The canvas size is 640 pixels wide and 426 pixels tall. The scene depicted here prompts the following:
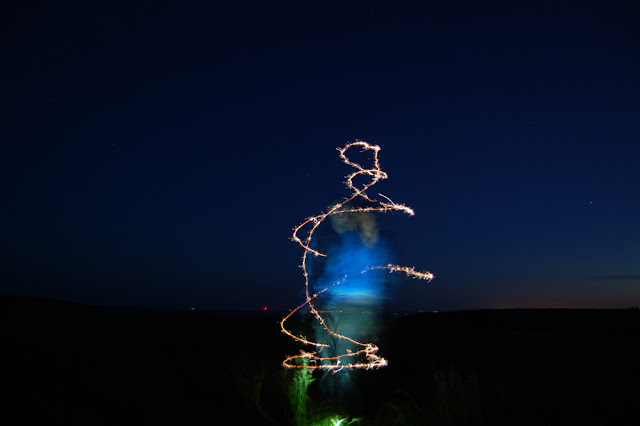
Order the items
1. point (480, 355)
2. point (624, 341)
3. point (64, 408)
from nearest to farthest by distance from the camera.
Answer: point (64, 408) < point (480, 355) < point (624, 341)

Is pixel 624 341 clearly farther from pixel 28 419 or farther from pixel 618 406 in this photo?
pixel 28 419

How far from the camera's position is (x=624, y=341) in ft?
36.6

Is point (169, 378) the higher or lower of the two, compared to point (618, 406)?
higher

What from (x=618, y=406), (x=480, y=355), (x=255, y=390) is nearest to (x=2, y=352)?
(x=255, y=390)

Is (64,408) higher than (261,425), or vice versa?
(64,408)

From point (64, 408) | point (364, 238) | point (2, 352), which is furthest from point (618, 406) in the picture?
point (2, 352)

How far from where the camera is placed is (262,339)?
9.75 m

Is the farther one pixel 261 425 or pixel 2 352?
pixel 2 352

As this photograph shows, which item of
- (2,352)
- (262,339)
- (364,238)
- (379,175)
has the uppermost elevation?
(379,175)

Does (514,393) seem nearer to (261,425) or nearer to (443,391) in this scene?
(443,391)

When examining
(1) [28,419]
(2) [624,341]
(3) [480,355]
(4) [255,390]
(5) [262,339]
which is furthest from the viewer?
(2) [624,341]

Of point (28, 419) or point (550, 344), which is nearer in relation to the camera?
point (28, 419)

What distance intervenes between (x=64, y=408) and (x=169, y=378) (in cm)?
161

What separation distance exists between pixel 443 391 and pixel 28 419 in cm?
385
